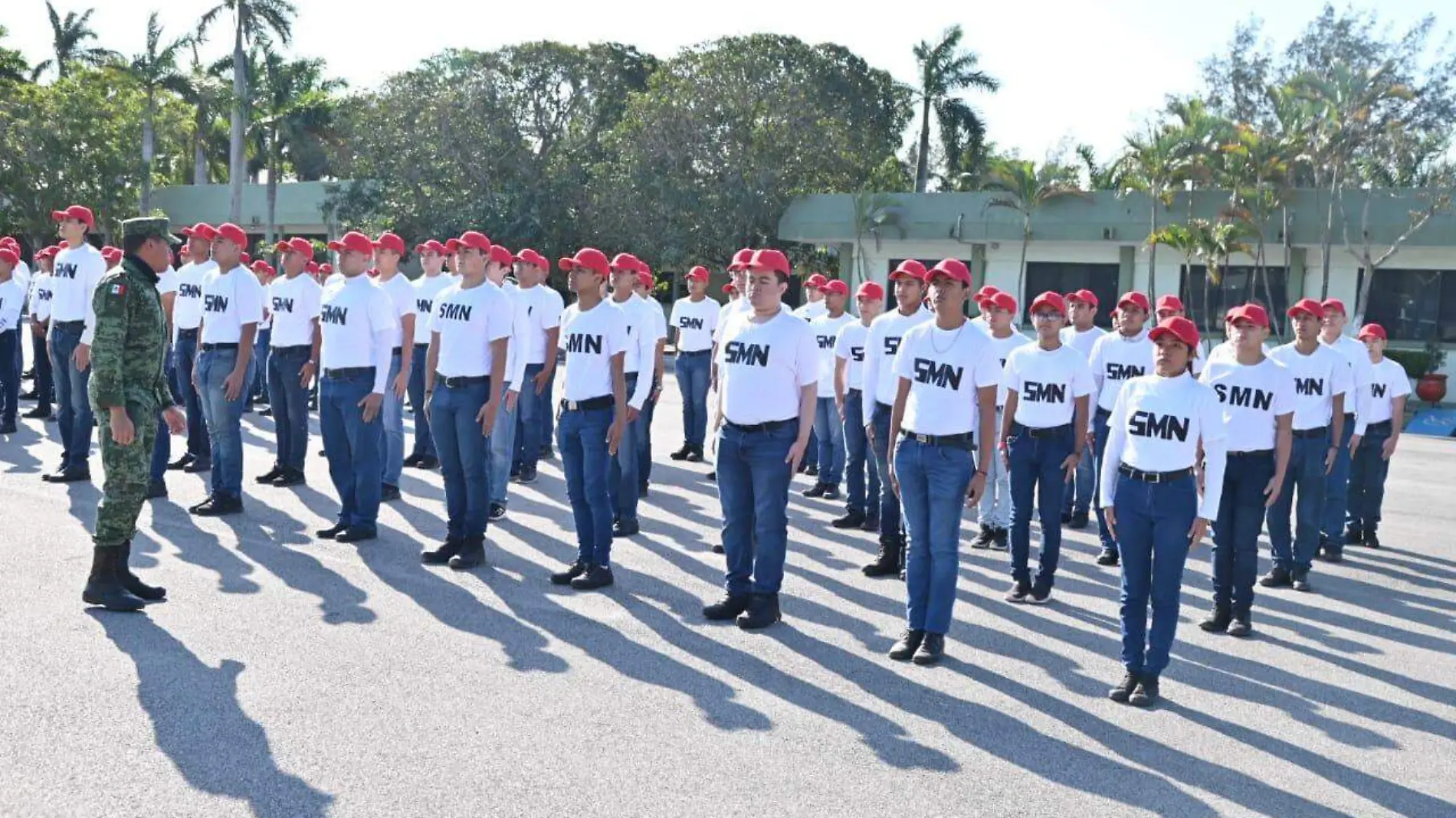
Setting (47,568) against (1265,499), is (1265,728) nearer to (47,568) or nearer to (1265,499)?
(1265,499)

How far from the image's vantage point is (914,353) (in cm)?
638

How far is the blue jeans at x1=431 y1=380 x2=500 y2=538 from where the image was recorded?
788 cm

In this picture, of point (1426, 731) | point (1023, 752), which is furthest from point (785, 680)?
point (1426, 731)

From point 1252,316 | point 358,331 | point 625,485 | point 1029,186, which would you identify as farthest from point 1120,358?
point 1029,186

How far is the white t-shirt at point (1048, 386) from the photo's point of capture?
7.60 meters

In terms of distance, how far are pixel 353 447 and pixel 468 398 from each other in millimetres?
1192

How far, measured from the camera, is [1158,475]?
228 inches

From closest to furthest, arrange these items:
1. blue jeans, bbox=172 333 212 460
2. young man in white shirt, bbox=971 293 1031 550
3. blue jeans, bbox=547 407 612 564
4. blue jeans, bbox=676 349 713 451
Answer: blue jeans, bbox=547 407 612 564, young man in white shirt, bbox=971 293 1031 550, blue jeans, bbox=172 333 212 460, blue jeans, bbox=676 349 713 451

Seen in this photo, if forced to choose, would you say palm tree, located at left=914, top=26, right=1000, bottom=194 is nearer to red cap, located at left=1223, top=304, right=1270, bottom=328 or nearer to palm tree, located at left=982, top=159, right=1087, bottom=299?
palm tree, located at left=982, top=159, right=1087, bottom=299

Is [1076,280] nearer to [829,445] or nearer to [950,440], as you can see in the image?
[829,445]

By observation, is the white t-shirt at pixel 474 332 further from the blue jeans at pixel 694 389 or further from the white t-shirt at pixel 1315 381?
the white t-shirt at pixel 1315 381

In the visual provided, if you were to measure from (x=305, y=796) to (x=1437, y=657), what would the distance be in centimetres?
599

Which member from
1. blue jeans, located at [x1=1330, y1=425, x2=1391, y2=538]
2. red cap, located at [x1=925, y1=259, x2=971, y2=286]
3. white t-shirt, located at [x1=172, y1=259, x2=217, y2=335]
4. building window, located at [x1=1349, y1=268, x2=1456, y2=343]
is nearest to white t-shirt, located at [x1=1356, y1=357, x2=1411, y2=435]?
blue jeans, located at [x1=1330, y1=425, x2=1391, y2=538]

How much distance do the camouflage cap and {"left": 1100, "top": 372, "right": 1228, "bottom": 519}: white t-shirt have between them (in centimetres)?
507
